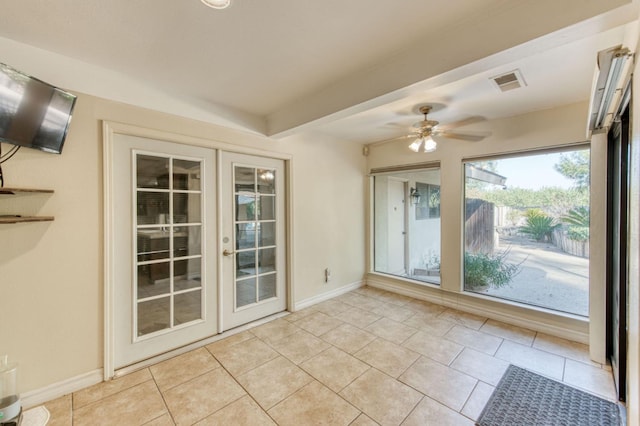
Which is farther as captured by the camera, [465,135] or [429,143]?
[465,135]

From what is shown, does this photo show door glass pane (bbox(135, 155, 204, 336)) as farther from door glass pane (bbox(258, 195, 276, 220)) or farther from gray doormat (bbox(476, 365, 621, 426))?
gray doormat (bbox(476, 365, 621, 426))

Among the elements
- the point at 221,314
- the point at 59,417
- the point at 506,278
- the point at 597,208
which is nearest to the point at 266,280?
the point at 221,314

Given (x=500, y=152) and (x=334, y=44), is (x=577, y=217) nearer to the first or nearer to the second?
(x=500, y=152)

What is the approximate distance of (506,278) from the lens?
3.31 meters

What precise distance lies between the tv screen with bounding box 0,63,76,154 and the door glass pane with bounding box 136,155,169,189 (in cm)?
54

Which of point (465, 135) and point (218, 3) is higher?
point (218, 3)

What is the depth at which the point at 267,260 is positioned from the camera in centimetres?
339

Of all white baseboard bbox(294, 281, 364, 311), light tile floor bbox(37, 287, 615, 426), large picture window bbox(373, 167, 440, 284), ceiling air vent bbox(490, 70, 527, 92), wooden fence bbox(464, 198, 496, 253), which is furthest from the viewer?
large picture window bbox(373, 167, 440, 284)

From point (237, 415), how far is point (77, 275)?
160 centimetres

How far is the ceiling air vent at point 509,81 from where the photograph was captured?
2.14m

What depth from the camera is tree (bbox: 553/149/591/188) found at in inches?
108

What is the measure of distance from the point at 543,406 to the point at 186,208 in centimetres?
330

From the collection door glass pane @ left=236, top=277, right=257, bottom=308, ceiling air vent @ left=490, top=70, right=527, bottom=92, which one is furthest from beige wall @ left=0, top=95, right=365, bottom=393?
ceiling air vent @ left=490, top=70, right=527, bottom=92

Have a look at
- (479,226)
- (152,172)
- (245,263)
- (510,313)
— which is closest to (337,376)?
(245,263)
